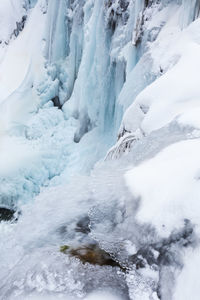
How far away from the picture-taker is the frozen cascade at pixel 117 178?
1.57 m

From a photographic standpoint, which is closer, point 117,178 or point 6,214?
point 117,178

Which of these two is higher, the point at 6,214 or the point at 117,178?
the point at 117,178

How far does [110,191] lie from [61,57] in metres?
8.34

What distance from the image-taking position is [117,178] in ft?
7.52

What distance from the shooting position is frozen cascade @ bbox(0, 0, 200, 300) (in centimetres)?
157

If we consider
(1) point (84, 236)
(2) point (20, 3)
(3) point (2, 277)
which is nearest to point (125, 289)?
(1) point (84, 236)

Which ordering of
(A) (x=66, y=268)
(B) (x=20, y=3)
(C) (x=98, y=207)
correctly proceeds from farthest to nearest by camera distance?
(B) (x=20, y=3)
(C) (x=98, y=207)
(A) (x=66, y=268)

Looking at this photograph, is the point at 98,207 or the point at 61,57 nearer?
the point at 98,207

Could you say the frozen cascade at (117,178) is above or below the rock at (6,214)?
above

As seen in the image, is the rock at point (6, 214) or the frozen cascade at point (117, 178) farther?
the rock at point (6, 214)

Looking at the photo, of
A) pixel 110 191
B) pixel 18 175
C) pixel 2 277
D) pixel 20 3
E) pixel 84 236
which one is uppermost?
pixel 20 3

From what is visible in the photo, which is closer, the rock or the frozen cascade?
the frozen cascade

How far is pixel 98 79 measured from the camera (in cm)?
775

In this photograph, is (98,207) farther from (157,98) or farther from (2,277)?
(157,98)
